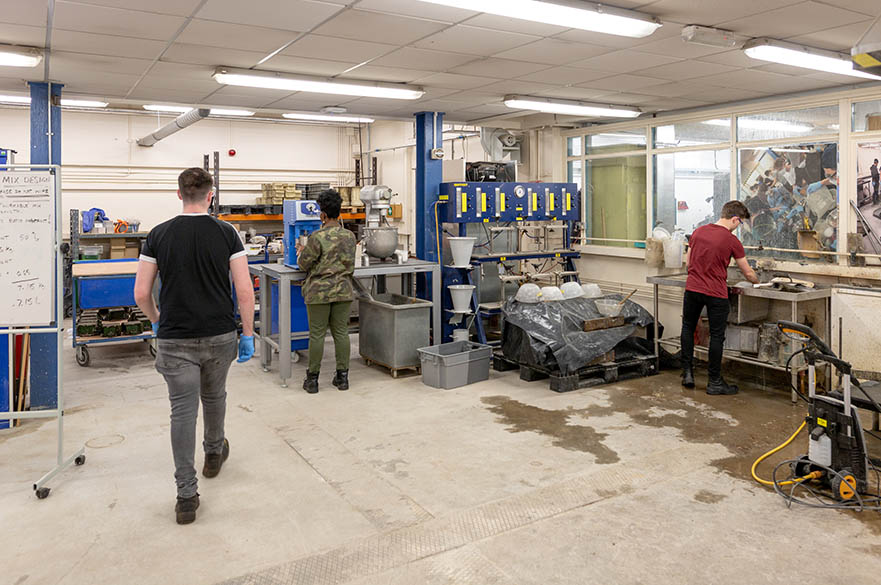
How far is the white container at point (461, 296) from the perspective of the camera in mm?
6430

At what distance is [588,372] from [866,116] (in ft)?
10.1

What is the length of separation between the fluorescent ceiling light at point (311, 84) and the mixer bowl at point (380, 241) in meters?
1.19

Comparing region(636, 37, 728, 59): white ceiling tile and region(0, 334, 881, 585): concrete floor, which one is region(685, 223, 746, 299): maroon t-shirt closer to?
region(0, 334, 881, 585): concrete floor

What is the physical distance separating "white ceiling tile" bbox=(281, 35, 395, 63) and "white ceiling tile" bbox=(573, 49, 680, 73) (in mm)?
1463

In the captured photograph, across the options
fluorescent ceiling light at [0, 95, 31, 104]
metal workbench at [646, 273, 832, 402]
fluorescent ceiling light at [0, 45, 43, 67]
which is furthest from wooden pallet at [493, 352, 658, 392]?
fluorescent ceiling light at [0, 95, 31, 104]

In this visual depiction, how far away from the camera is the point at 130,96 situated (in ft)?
19.8

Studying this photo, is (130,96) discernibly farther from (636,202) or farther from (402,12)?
(636,202)

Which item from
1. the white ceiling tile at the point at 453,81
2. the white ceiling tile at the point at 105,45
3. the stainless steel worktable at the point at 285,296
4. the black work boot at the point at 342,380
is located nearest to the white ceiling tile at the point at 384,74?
the white ceiling tile at the point at 453,81

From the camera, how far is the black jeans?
5.22 meters

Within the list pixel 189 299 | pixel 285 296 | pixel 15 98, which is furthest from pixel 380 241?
pixel 15 98

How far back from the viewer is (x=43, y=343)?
16.1 feet

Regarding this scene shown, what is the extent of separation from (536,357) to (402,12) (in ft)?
9.89

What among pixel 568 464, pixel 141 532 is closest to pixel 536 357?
pixel 568 464

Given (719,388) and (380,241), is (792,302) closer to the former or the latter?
(719,388)
